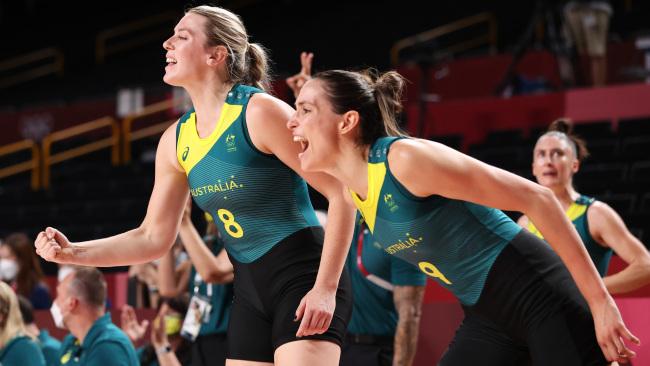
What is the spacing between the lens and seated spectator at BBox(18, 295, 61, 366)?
237 inches

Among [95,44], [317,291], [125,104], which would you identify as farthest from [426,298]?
[95,44]

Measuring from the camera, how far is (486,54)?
536 inches

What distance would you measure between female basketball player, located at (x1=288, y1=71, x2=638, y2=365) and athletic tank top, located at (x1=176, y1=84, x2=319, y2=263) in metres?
0.17

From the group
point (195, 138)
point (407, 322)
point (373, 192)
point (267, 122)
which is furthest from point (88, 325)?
point (373, 192)

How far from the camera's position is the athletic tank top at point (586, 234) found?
4.69 meters

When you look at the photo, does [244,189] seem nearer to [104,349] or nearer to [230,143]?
[230,143]

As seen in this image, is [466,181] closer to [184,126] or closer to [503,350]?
[503,350]

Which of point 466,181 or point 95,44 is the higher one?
point 95,44

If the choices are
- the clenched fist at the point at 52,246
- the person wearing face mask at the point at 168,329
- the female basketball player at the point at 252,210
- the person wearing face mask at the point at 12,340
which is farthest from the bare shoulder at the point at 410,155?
the person wearing face mask at the point at 12,340

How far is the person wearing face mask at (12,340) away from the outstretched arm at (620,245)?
10.3ft

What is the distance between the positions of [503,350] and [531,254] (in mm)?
376

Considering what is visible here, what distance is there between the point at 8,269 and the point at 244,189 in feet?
16.4

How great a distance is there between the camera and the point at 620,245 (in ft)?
15.3

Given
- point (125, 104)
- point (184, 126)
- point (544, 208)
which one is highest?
point (125, 104)
